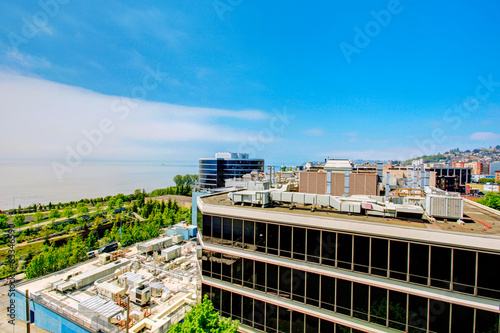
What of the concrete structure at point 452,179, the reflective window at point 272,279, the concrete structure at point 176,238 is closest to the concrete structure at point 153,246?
the concrete structure at point 176,238

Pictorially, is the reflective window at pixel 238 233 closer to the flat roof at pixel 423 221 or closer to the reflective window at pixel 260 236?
the flat roof at pixel 423 221

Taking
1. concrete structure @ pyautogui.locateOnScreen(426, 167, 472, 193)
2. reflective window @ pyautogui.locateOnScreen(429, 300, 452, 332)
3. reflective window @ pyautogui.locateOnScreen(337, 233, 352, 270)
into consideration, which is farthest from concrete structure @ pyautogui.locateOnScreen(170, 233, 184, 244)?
concrete structure @ pyautogui.locateOnScreen(426, 167, 472, 193)

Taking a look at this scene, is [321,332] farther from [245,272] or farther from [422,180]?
[422,180]

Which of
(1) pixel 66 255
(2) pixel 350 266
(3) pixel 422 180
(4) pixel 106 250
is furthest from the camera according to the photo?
(4) pixel 106 250

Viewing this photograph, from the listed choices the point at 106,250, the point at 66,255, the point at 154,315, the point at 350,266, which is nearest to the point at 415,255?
the point at 350,266

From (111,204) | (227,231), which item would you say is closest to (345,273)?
(227,231)

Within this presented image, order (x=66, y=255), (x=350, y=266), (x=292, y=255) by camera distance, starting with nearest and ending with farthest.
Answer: (x=350, y=266) → (x=292, y=255) → (x=66, y=255)
